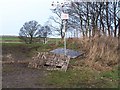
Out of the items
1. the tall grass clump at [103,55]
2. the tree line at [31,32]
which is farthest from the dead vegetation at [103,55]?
the tree line at [31,32]

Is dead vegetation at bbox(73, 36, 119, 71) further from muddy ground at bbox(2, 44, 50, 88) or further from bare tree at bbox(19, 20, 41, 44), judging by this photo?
bare tree at bbox(19, 20, 41, 44)

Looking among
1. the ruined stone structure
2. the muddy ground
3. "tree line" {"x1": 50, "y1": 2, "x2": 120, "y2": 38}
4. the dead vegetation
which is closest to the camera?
the muddy ground

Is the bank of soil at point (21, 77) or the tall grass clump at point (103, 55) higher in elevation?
the tall grass clump at point (103, 55)

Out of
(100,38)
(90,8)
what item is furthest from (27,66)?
(90,8)

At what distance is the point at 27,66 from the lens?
1095cm

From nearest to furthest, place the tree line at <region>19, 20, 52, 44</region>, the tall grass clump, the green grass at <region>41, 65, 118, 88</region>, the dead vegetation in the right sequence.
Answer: the green grass at <region>41, 65, 118, 88</region> < the dead vegetation < the tall grass clump < the tree line at <region>19, 20, 52, 44</region>

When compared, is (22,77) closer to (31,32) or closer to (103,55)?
(103,55)

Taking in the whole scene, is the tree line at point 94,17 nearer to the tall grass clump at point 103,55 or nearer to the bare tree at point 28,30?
the tall grass clump at point 103,55

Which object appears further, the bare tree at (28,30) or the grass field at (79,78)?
the bare tree at (28,30)

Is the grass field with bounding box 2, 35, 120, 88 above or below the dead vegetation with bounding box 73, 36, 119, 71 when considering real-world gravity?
below

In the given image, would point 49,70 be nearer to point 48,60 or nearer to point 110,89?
point 48,60

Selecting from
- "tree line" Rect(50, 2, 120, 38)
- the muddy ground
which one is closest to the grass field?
the muddy ground

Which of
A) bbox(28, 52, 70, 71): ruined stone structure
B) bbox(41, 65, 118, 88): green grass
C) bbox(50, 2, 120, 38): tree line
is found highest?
bbox(50, 2, 120, 38): tree line

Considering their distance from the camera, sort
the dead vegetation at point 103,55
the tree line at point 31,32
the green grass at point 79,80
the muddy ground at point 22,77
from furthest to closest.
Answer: the tree line at point 31,32, the dead vegetation at point 103,55, the green grass at point 79,80, the muddy ground at point 22,77
